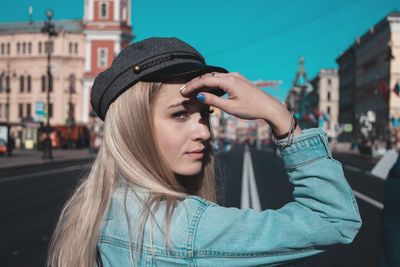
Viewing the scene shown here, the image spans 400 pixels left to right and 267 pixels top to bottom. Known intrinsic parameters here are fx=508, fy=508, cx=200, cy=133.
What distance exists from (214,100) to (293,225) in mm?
420

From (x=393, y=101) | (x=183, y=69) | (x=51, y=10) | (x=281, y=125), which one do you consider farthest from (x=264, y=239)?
(x=393, y=101)

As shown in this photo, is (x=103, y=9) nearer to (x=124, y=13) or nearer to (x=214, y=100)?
(x=124, y=13)

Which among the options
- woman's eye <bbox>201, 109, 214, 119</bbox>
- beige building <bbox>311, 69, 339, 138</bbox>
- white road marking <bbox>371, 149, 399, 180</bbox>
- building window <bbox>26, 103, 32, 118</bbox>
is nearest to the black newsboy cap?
woman's eye <bbox>201, 109, 214, 119</bbox>

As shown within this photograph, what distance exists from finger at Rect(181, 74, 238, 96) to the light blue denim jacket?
0.79 ft

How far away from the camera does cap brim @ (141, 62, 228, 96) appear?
1.53m

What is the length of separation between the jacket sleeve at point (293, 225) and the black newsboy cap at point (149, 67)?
0.42 m

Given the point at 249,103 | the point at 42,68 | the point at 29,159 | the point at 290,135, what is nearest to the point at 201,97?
the point at 249,103

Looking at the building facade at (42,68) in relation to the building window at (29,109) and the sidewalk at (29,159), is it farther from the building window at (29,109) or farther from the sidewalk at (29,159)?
the sidewalk at (29,159)

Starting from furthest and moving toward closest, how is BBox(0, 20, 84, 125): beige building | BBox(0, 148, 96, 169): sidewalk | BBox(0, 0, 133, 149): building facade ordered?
BBox(0, 20, 84, 125): beige building < BBox(0, 0, 133, 149): building facade < BBox(0, 148, 96, 169): sidewalk

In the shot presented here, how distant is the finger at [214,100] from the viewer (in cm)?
143

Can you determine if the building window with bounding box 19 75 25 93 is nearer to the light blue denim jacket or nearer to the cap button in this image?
the cap button

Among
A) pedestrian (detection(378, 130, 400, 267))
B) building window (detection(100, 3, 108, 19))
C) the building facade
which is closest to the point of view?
pedestrian (detection(378, 130, 400, 267))

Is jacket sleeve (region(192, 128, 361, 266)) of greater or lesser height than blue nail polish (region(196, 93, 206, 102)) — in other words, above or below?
below

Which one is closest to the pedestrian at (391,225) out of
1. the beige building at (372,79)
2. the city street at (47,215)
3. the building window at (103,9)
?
the city street at (47,215)
